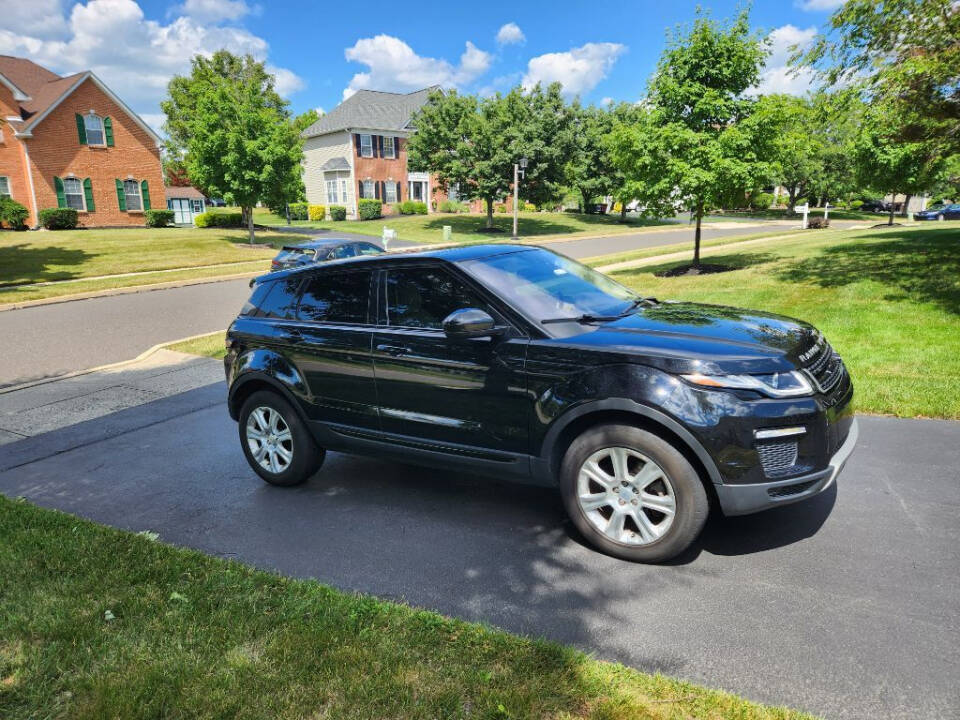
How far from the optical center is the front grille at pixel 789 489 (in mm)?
3438

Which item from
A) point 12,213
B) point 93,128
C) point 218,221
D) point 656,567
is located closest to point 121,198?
point 93,128

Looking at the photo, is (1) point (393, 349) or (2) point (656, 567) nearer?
(2) point (656, 567)

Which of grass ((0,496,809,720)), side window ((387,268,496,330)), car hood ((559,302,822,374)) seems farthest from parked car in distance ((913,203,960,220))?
grass ((0,496,809,720))

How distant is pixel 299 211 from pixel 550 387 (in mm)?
51381

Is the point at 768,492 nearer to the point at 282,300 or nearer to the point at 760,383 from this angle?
the point at 760,383

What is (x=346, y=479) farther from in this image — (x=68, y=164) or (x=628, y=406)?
(x=68, y=164)

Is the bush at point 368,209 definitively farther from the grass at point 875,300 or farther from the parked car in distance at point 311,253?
the parked car in distance at point 311,253

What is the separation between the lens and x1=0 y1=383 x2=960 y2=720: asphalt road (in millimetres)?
2855

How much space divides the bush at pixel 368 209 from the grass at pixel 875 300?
32.3m

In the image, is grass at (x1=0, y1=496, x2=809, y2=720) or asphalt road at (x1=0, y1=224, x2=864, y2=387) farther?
asphalt road at (x1=0, y1=224, x2=864, y2=387)

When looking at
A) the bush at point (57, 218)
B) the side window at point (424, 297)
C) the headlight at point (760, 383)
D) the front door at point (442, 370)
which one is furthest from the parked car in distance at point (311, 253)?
the bush at point (57, 218)

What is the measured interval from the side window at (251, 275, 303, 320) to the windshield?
5.22 ft

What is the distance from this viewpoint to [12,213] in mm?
32625

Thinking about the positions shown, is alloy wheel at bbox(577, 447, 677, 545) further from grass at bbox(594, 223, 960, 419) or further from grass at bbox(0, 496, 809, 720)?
grass at bbox(594, 223, 960, 419)
